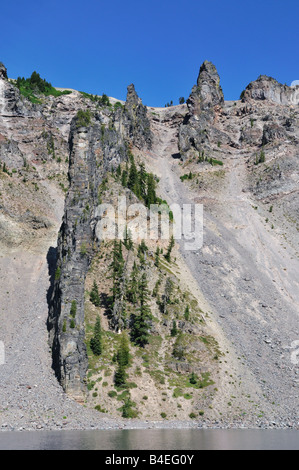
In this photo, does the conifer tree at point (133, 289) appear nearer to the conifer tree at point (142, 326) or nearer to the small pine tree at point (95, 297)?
the conifer tree at point (142, 326)

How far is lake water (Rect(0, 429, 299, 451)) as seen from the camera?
1258 inches

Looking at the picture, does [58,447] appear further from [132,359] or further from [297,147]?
[297,147]

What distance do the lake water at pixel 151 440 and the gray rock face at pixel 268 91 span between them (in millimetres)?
163292

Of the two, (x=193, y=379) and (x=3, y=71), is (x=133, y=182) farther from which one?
(x=3, y=71)

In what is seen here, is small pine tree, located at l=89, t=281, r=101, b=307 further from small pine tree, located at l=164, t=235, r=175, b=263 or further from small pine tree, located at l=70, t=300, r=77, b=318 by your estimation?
small pine tree, located at l=164, t=235, r=175, b=263

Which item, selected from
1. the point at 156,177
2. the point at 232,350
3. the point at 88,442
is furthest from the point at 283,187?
the point at 88,442

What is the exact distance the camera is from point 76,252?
61.4 meters

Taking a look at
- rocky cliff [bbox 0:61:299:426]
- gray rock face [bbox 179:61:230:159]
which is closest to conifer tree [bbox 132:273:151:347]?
rocky cliff [bbox 0:61:299:426]

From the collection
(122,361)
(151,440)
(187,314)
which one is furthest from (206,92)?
(151,440)

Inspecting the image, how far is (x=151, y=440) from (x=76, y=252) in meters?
32.5

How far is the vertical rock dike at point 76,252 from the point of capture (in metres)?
49.5

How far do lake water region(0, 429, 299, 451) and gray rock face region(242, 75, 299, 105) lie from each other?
163 meters

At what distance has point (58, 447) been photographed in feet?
102

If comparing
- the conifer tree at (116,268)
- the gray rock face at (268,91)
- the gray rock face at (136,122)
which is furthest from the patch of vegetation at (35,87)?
the conifer tree at (116,268)
